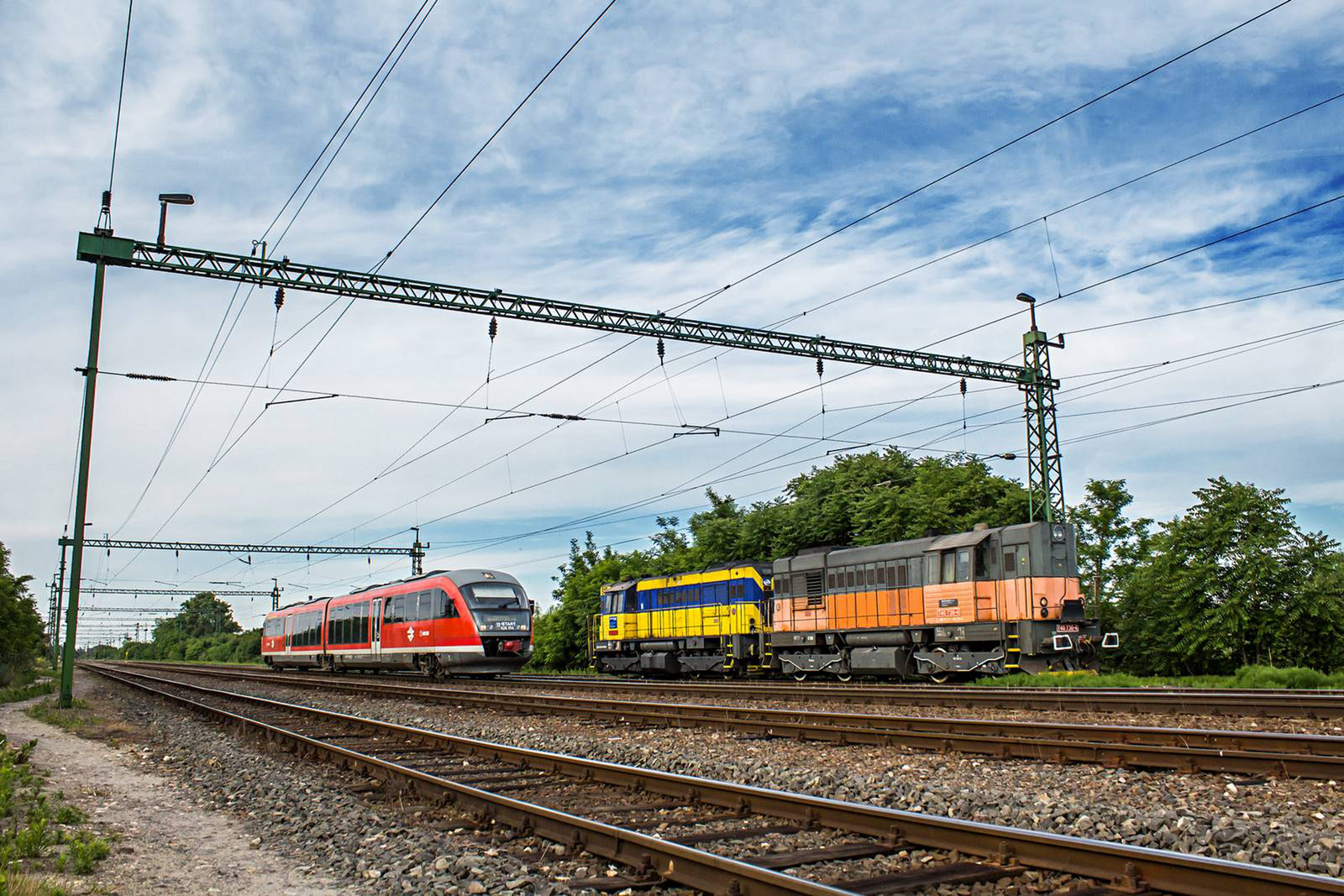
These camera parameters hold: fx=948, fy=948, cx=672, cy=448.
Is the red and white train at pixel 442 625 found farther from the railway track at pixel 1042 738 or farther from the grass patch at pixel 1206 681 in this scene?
the grass patch at pixel 1206 681

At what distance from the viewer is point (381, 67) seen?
492 inches

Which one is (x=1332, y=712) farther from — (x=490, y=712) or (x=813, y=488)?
(x=813, y=488)

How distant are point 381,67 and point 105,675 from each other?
44165 mm

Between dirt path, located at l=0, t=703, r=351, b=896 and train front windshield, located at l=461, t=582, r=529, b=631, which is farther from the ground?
train front windshield, located at l=461, t=582, r=529, b=631

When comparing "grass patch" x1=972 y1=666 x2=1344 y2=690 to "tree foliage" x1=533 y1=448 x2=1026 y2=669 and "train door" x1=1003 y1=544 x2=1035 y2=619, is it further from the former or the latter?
"tree foliage" x1=533 y1=448 x2=1026 y2=669

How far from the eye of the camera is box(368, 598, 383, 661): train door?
34.2 meters

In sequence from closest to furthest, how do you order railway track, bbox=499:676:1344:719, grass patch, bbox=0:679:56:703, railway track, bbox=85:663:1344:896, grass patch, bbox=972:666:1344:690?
railway track, bbox=85:663:1344:896 < railway track, bbox=499:676:1344:719 < grass patch, bbox=972:666:1344:690 < grass patch, bbox=0:679:56:703

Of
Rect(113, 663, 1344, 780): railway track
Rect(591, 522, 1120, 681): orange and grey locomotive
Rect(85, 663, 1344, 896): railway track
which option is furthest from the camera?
Rect(591, 522, 1120, 681): orange and grey locomotive

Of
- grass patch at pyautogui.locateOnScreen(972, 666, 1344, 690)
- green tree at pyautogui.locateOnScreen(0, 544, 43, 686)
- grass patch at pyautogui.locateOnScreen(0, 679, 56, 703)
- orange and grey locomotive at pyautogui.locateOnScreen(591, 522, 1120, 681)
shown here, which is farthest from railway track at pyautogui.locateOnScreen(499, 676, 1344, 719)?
green tree at pyautogui.locateOnScreen(0, 544, 43, 686)

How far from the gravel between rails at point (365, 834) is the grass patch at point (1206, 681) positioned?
14477 millimetres

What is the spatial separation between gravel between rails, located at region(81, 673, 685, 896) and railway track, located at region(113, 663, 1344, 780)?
18.1 ft

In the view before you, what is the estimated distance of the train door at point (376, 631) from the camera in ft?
112

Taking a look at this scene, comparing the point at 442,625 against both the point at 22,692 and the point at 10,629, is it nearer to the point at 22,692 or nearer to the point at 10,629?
the point at 22,692

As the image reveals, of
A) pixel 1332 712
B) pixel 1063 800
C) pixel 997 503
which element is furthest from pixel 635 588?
pixel 1063 800
